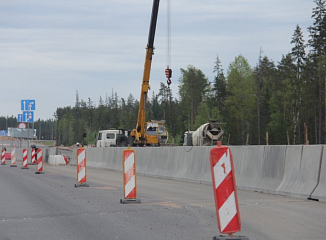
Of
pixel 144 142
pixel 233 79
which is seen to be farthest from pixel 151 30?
pixel 233 79

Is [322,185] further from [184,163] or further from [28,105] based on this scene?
[28,105]

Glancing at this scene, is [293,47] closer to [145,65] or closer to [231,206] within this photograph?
[145,65]

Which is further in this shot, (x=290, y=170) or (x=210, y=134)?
(x=210, y=134)

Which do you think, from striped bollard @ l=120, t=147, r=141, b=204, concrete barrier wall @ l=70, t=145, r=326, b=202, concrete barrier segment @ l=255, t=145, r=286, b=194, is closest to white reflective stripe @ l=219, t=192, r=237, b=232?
striped bollard @ l=120, t=147, r=141, b=204

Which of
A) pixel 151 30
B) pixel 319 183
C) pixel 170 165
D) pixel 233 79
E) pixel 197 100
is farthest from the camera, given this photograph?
pixel 197 100

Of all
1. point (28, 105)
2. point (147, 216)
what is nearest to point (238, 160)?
point (147, 216)

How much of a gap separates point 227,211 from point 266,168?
8879 millimetres

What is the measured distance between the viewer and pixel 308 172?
45.9ft

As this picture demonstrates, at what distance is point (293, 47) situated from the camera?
284 ft

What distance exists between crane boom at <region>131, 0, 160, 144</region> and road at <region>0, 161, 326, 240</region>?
2099 cm

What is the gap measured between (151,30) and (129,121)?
130 meters

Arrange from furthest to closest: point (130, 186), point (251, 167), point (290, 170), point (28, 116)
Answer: point (28, 116), point (251, 167), point (290, 170), point (130, 186)

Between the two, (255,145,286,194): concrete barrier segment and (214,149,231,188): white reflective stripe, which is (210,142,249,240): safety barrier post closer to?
(214,149,231,188): white reflective stripe

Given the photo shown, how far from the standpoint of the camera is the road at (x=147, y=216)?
898 centimetres
